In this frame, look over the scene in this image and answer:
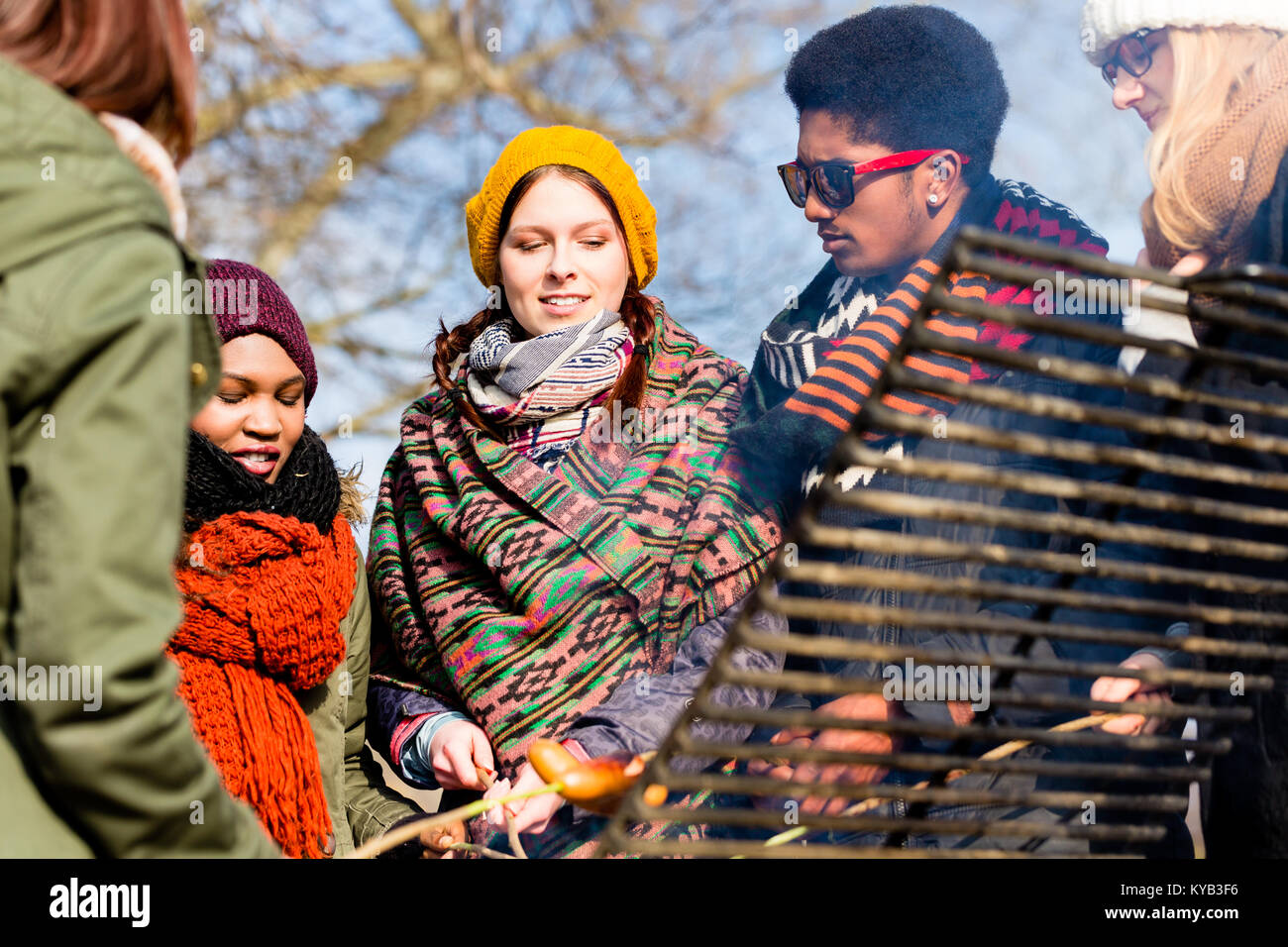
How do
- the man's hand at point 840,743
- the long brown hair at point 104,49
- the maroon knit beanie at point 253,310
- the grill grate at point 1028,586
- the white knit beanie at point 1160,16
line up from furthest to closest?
the maroon knit beanie at point 253,310, the white knit beanie at point 1160,16, the man's hand at point 840,743, the long brown hair at point 104,49, the grill grate at point 1028,586

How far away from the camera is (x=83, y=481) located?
1155 millimetres

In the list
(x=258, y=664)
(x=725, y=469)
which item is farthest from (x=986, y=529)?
(x=258, y=664)

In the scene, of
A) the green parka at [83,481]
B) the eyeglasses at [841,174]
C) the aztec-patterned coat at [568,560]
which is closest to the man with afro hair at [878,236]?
the eyeglasses at [841,174]

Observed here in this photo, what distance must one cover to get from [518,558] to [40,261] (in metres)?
1.29

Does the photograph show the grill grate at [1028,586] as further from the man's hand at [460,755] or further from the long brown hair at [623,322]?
the long brown hair at [623,322]

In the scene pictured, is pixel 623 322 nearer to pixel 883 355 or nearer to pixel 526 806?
pixel 883 355

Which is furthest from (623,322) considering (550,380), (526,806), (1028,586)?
(1028,586)

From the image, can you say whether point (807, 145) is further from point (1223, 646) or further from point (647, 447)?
point (1223, 646)

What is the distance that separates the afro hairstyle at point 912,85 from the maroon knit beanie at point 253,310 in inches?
48.7

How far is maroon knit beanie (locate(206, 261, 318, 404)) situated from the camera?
257 cm

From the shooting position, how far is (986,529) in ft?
6.56

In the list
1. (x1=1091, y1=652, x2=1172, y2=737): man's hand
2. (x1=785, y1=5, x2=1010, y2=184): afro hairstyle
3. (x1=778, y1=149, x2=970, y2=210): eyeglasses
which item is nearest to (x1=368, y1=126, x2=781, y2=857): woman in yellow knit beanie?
(x1=778, y1=149, x2=970, y2=210): eyeglasses

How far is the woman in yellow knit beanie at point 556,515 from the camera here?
2.25 metres

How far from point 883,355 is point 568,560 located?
719 mm
